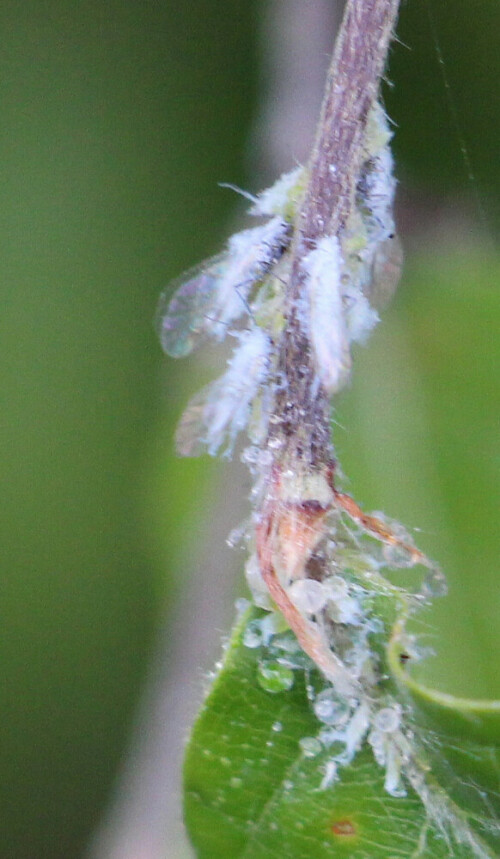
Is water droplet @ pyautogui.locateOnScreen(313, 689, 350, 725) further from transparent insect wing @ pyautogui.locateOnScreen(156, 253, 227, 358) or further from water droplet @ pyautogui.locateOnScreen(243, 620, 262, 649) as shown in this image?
transparent insect wing @ pyautogui.locateOnScreen(156, 253, 227, 358)

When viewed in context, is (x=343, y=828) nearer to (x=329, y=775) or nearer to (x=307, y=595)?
(x=329, y=775)

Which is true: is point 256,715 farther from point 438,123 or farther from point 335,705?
point 438,123

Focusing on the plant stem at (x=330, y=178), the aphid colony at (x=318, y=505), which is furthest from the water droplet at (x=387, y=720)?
the plant stem at (x=330, y=178)

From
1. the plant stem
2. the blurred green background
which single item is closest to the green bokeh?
the blurred green background

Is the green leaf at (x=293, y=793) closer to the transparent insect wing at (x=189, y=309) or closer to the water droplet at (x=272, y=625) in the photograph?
the water droplet at (x=272, y=625)

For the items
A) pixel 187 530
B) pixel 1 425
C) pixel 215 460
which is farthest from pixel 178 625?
pixel 1 425
